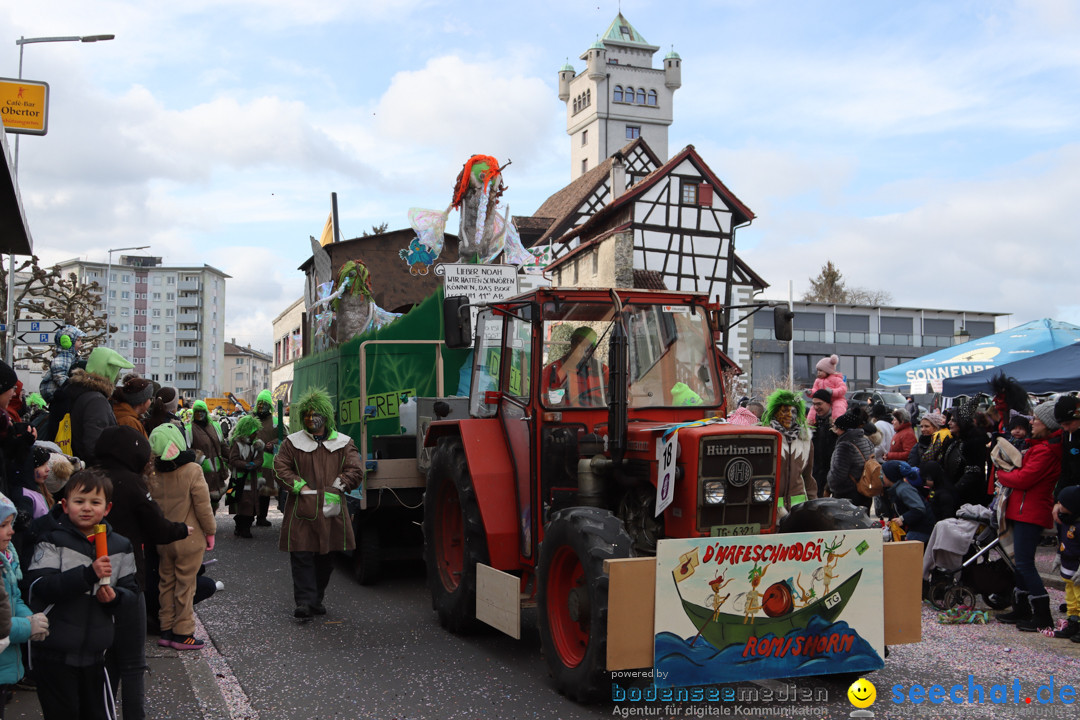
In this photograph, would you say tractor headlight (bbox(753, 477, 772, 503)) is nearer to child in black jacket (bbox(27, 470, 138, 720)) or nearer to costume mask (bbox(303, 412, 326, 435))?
child in black jacket (bbox(27, 470, 138, 720))

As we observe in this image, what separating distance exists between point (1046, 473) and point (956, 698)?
8.74 feet

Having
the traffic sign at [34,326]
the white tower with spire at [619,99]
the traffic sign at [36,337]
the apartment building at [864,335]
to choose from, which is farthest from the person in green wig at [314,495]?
the white tower with spire at [619,99]

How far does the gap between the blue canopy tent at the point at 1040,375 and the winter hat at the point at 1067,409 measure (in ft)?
15.6

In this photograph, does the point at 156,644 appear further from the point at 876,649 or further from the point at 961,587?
the point at 961,587

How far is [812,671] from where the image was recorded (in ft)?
17.0

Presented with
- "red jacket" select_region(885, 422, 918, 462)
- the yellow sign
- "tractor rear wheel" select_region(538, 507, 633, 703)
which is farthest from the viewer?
the yellow sign

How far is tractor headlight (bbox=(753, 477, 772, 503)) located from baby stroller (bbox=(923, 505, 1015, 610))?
3236mm

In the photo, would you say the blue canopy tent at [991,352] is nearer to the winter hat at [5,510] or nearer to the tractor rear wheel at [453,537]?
the tractor rear wheel at [453,537]

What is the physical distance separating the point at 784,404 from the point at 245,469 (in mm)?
7543

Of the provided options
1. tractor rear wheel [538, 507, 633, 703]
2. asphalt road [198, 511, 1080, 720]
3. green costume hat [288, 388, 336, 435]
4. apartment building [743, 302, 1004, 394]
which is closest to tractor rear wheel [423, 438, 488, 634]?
asphalt road [198, 511, 1080, 720]

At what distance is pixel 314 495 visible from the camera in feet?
24.8

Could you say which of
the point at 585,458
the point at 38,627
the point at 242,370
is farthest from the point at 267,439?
the point at 242,370

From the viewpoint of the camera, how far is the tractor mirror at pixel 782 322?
6316 mm

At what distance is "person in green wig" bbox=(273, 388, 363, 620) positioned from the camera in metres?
7.49
